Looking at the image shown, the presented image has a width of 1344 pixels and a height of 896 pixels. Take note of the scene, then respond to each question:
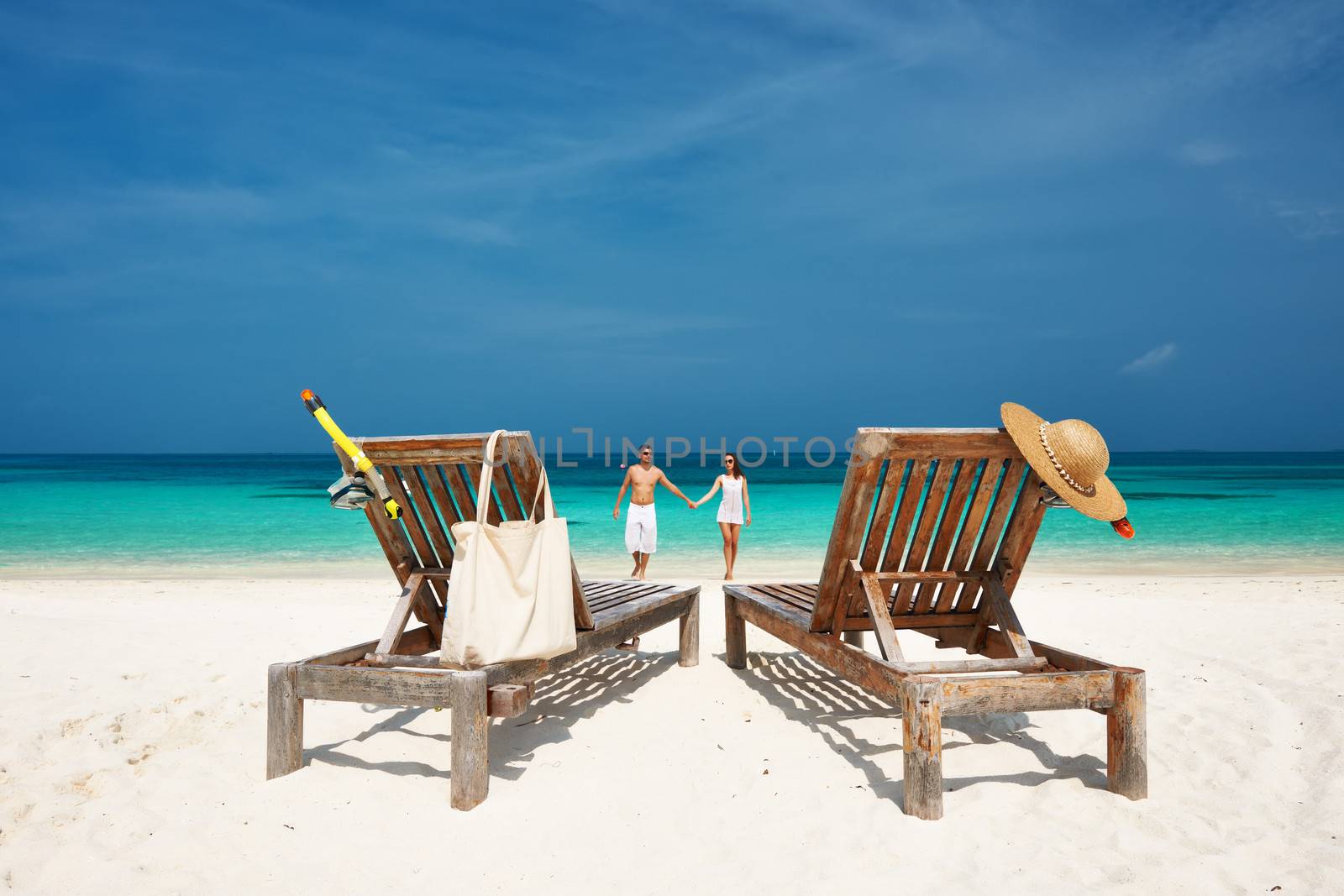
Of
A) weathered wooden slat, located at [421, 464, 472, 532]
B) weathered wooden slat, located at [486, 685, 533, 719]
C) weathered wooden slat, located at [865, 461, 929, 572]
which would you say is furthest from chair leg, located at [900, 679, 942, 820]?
weathered wooden slat, located at [421, 464, 472, 532]

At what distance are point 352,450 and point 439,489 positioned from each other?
42 cm

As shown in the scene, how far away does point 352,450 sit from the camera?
3539mm

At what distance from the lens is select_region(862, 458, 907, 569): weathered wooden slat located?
11.5ft

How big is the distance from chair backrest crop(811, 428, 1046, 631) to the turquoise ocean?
8227mm

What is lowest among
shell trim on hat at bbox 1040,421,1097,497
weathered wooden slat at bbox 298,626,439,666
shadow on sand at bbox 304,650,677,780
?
shadow on sand at bbox 304,650,677,780

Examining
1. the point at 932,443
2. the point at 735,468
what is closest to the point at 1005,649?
the point at 932,443

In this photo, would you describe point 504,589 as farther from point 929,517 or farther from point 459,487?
point 929,517

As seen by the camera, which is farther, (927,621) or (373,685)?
(927,621)

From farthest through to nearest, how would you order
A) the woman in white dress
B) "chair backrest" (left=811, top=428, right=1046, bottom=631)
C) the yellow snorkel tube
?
the woman in white dress, "chair backrest" (left=811, top=428, right=1046, bottom=631), the yellow snorkel tube

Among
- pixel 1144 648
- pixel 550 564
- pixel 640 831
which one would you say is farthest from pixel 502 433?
pixel 1144 648

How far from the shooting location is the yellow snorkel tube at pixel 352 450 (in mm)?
3350

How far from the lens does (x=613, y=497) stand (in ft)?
114

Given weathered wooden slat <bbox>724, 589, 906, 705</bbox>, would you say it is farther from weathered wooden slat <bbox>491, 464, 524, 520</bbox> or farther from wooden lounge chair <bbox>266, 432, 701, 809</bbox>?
weathered wooden slat <bbox>491, 464, 524, 520</bbox>

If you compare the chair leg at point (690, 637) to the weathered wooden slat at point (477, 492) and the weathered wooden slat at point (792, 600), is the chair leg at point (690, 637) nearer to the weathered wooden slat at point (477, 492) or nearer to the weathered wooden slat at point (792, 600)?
the weathered wooden slat at point (792, 600)
